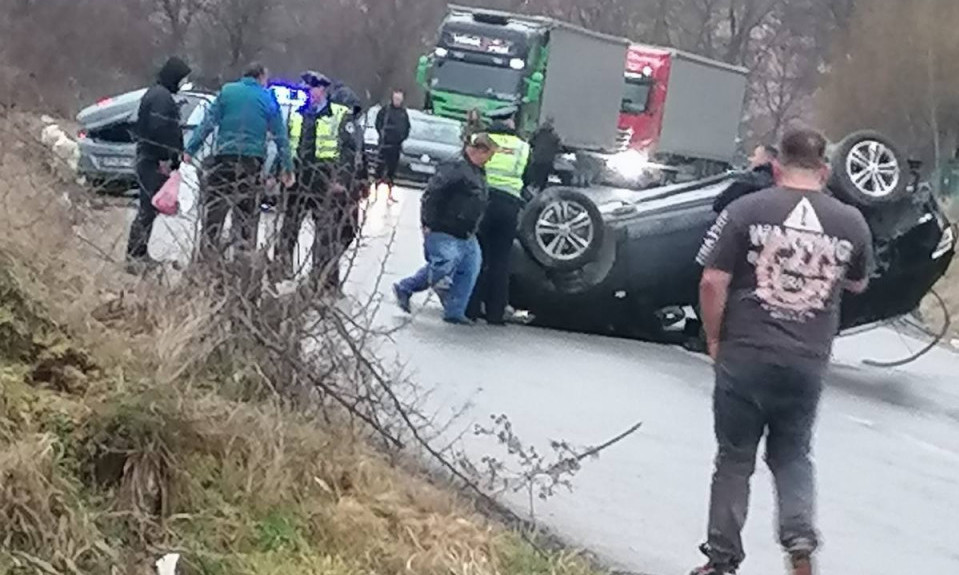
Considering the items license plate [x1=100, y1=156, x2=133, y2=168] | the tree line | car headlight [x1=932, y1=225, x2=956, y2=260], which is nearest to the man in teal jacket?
car headlight [x1=932, y1=225, x2=956, y2=260]

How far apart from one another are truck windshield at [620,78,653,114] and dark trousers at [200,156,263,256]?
34066mm

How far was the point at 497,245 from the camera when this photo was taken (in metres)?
13.0

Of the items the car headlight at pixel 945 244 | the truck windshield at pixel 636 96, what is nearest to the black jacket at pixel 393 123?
the car headlight at pixel 945 244

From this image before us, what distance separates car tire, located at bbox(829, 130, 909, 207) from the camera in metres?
12.6

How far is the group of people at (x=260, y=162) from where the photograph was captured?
725 centimetres

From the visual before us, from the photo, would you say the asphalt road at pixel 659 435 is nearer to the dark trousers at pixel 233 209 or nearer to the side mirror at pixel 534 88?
the dark trousers at pixel 233 209

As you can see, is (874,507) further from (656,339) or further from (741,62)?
(741,62)

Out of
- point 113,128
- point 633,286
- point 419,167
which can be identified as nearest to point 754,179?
point 633,286

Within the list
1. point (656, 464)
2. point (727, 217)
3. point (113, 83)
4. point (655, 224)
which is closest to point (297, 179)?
point (656, 464)

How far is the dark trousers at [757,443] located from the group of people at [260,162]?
1877mm

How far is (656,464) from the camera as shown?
343 inches

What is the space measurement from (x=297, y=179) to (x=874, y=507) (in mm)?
3178

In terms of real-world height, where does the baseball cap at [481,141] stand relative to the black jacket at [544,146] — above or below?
above

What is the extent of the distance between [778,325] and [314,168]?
3.22 meters
